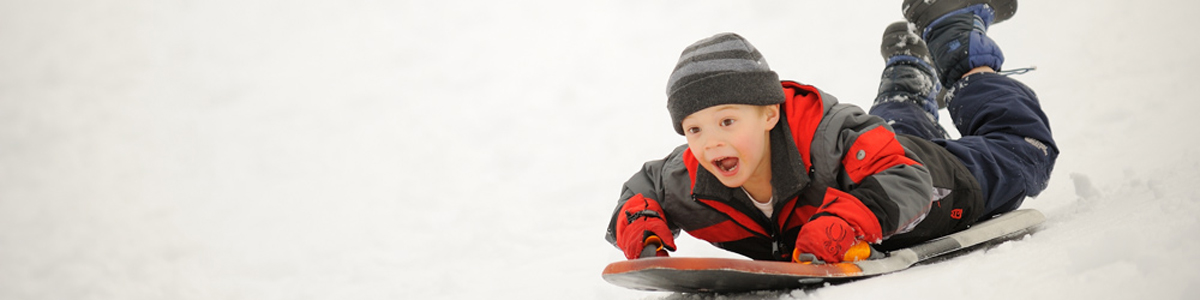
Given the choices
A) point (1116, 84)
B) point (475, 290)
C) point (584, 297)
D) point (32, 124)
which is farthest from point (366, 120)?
point (1116, 84)

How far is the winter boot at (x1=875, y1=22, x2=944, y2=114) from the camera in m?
2.99

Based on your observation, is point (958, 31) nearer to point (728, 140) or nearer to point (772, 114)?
point (772, 114)

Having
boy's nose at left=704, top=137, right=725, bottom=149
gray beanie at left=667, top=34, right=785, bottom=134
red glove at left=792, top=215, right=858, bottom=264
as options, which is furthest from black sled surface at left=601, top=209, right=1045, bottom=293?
gray beanie at left=667, top=34, right=785, bottom=134

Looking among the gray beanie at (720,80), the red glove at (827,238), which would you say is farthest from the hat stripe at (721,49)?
→ the red glove at (827,238)

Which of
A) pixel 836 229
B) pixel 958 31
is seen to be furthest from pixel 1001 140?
pixel 836 229

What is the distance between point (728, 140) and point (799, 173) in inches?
7.5

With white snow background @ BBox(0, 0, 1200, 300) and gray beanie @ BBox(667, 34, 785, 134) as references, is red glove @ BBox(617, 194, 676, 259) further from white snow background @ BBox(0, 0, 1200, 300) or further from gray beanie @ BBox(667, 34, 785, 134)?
white snow background @ BBox(0, 0, 1200, 300)

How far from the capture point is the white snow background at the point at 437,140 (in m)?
2.44

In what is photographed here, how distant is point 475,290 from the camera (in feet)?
9.84

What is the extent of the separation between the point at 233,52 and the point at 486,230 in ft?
13.8

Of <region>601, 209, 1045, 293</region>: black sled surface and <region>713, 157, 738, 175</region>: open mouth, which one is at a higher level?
<region>713, 157, 738, 175</region>: open mouth

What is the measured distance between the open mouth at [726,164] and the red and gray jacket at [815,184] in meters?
0.09

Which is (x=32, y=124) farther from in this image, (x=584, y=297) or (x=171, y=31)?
(x=584, y=297)

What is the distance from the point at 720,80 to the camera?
1812mm
